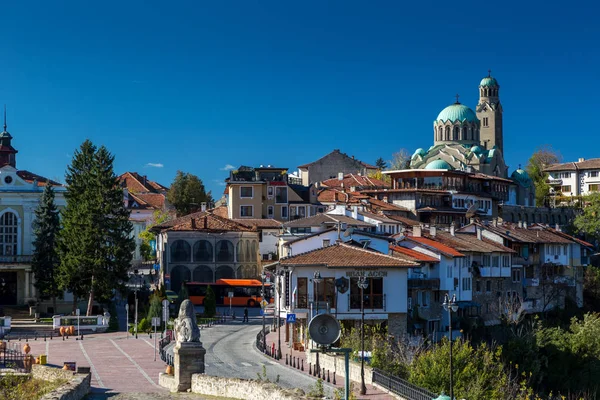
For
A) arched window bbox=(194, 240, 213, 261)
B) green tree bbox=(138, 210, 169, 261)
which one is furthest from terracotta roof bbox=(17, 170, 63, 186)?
green tree bbox=(138, 210, 169, 261)

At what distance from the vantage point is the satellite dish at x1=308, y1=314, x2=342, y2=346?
83.8 ft

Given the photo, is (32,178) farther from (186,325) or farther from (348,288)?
(186,325)

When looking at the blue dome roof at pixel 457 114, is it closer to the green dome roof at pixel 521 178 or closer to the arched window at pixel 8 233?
the green dome roof at pixel 521 178

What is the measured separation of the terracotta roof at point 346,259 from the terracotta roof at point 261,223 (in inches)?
1419

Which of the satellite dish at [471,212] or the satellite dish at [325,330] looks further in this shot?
the satellite dish at [471,212]

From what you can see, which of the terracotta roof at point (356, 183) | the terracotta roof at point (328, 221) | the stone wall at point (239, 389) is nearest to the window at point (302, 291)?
the terracotta roof at point (328, 221)

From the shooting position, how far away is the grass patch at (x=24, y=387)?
3228 centimetres

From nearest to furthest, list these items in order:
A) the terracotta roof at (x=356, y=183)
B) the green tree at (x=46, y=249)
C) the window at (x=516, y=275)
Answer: the green tree at (x=46, y=249) → the window at (x=516, y=275) → the terracotta roof at (x=356, y=183)

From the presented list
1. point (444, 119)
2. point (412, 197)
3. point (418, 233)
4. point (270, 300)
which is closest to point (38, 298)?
point (270, 300)

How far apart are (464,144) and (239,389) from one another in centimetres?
10395

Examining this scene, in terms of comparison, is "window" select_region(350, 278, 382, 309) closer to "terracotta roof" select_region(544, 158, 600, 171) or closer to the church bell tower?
the church bell tower

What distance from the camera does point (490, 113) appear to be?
5620 inches

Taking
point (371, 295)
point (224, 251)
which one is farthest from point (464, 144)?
point (371, 295)

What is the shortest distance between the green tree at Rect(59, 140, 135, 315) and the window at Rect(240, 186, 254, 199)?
2884 centimetres
